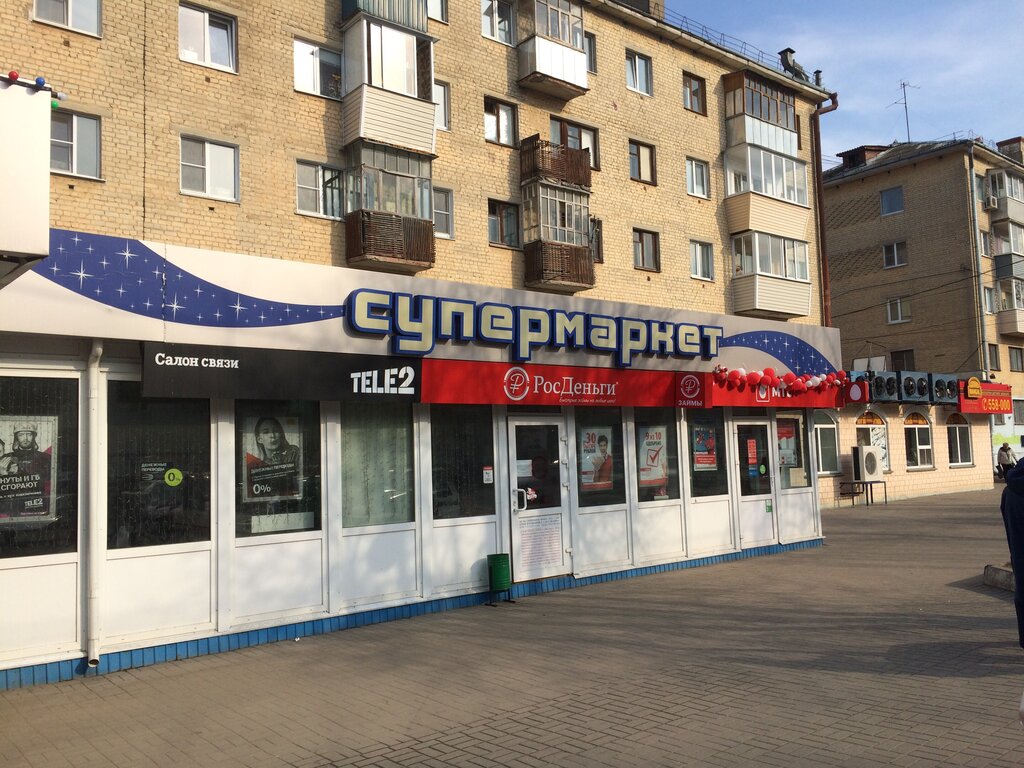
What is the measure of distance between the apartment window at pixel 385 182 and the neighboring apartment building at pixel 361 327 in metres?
0.05

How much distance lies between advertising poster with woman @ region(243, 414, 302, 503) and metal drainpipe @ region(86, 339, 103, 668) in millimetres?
1630

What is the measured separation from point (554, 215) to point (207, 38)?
6040 mm

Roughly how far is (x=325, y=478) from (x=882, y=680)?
6.39 metres

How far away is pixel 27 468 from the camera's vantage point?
8.19m

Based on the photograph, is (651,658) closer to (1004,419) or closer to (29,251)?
(29,251)

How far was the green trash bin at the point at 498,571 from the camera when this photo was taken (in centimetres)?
1148

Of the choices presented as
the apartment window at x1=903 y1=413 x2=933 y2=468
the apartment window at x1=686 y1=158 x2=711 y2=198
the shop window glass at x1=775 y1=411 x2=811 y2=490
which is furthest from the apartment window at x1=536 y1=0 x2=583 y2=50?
the apartment window at x1=903 y1=413 x2=933 y2=468

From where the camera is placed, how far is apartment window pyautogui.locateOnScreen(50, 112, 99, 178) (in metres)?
9.96

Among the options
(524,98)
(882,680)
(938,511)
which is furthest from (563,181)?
(938,511)

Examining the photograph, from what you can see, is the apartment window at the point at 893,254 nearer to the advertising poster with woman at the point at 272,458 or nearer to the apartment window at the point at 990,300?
the apartment window at the point at 990,300

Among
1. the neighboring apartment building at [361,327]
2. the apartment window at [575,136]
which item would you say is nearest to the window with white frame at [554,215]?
the neighboring apartment building at [361,327]

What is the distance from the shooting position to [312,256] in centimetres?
1188

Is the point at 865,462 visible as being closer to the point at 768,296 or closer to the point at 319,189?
the point at 768,296

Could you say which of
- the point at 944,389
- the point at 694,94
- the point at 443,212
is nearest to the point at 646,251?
the point at 694,94
